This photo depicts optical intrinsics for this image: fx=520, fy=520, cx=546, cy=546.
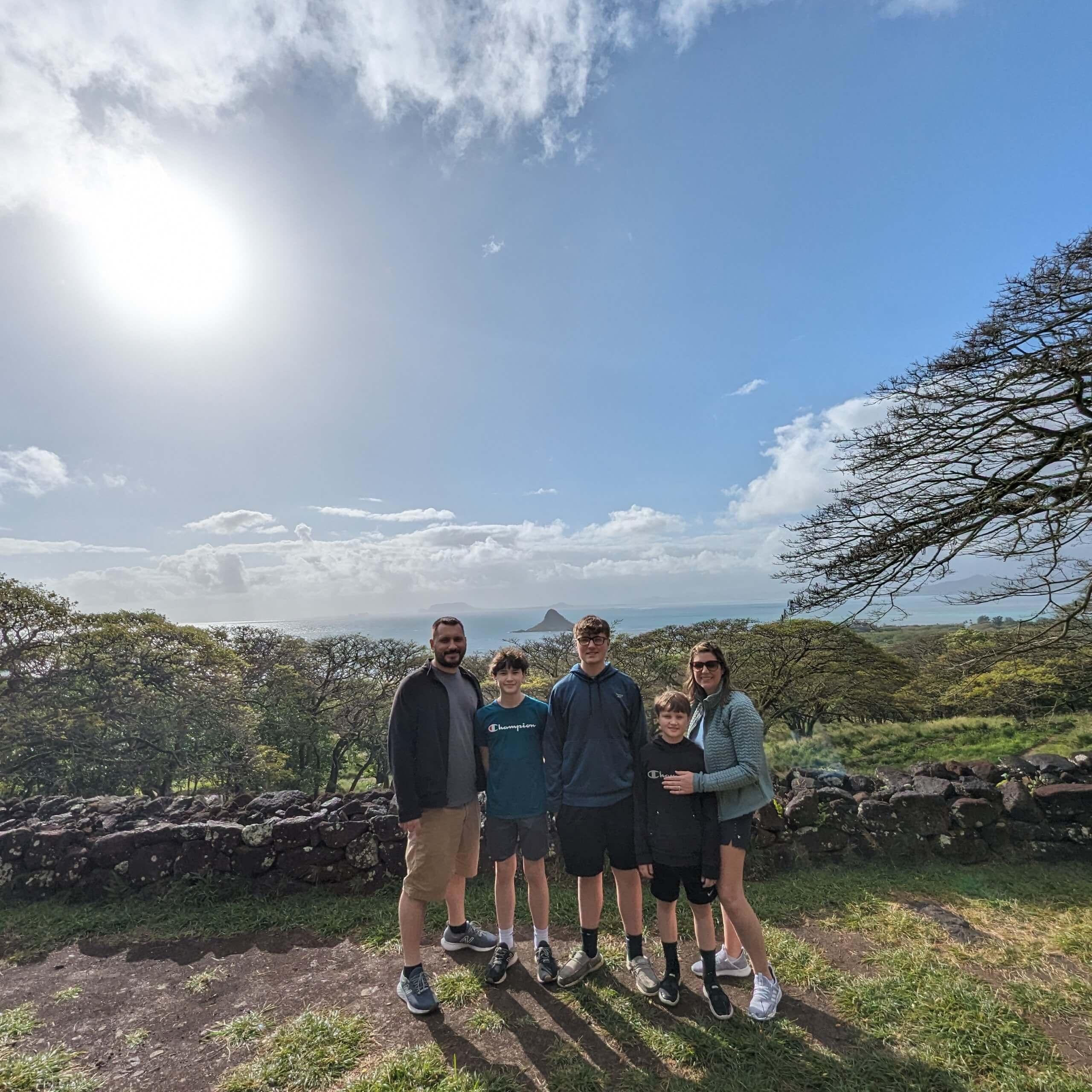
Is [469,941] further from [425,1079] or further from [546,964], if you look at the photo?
[425,1079]

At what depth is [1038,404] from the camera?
6965 mm

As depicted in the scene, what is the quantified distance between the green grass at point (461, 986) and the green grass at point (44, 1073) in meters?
1.81

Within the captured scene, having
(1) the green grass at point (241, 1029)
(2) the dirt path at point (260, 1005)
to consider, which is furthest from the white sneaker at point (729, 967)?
(1) the green grass at point (241, 1029)

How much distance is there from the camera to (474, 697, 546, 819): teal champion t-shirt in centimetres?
356

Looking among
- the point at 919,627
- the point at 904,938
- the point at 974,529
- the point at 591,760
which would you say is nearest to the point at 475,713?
the point at 591,760

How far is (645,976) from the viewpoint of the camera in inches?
131

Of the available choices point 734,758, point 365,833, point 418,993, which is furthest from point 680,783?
point 365,833

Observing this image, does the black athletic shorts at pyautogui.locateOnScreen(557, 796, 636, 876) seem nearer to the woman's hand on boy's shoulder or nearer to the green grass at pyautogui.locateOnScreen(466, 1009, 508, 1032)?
the woman's hand on boy's shoulder

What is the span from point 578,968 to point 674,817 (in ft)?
4.33

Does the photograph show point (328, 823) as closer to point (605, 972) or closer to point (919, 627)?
point (605, 972)

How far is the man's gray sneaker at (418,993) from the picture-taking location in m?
3.19

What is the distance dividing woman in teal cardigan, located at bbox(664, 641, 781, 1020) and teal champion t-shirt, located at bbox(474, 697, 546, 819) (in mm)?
937

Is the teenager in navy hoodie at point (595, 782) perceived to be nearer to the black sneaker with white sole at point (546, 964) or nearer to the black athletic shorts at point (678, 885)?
the black sneaker with white sole at point (546, 964)

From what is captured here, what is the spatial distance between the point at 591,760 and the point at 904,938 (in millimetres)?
3046
